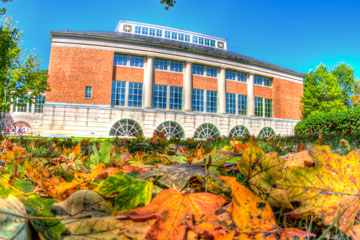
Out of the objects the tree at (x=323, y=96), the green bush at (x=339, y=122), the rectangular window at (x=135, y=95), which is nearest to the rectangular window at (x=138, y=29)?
the rectangular window at (x=135, y=95)

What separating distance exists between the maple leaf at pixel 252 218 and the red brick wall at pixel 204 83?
25288mm

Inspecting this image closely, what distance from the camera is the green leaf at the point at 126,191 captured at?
19.8 inches

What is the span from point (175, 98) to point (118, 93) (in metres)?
6.03

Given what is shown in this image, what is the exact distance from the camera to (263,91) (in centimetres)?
2869

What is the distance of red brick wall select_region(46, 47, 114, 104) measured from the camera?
2117 cm

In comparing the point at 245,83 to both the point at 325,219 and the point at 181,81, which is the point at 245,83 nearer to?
the point at 181,81

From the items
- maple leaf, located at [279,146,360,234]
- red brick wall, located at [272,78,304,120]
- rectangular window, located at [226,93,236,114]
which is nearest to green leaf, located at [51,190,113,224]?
maple leaf, located at [279,146,360,234]

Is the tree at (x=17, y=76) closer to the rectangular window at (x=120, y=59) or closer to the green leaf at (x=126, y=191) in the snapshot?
the rectangular window at (x=120, y=59)

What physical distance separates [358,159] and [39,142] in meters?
3.98

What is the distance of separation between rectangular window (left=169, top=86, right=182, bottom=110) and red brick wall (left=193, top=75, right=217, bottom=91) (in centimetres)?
217

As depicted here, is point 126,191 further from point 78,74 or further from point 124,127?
point 78,74

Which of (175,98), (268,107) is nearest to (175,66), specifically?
(175,98)

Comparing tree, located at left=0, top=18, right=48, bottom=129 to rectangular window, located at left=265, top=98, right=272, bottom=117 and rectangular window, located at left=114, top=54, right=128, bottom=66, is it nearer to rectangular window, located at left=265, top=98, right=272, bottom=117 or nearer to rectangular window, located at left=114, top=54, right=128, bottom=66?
rectangular window, located at left=114, top=54, right=128, bottom=66

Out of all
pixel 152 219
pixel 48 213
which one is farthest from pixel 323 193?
pixel 48 213
